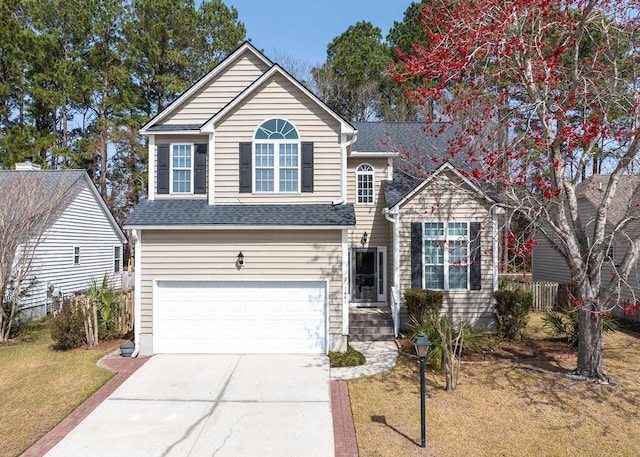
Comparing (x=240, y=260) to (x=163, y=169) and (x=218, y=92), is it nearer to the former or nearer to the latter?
(x=163, y=169)

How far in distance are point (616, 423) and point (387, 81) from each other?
1033 inches

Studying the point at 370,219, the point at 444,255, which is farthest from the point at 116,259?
the point at 444,255

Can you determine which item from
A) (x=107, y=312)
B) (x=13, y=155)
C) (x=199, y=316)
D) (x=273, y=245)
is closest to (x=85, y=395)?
(x=199, y=316)

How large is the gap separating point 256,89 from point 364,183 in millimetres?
5124

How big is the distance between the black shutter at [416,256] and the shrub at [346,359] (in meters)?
3.26

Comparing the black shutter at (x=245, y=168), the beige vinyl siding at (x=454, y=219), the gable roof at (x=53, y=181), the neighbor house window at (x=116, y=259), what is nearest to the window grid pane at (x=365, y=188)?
the beige vinyl siding at (x=454, y=219)

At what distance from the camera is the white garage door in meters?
10.5

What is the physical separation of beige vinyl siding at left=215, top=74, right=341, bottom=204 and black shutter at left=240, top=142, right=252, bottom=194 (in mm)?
133

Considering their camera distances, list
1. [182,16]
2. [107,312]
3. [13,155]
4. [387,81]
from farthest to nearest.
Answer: [387,81], [182,16], [13,155], [107,312]

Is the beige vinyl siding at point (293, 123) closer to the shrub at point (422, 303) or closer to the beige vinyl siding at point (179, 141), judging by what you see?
the beige vinyl siding at point (179, 141)

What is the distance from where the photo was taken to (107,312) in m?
11.6

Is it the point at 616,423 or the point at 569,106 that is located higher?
the point at 569,106

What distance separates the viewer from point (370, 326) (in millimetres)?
12156

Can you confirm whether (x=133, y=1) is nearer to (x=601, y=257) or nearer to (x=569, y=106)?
(x=569, y=106)
